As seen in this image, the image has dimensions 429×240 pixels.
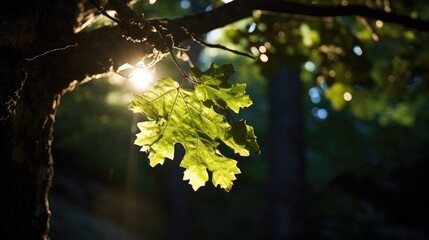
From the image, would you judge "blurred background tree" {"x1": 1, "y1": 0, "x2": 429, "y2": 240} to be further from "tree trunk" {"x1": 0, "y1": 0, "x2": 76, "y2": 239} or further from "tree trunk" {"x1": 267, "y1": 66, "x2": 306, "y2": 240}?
"tree trunk" {"x1": 0, "y1": 0, "x2": 76, "y2": 239}

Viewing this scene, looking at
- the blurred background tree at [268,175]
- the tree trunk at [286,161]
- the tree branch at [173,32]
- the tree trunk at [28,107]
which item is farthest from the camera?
the tree trunk at [286,161]

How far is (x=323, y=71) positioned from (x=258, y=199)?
11.3 meters

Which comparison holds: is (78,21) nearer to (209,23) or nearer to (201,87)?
(209,23)

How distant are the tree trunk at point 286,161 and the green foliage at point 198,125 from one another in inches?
320

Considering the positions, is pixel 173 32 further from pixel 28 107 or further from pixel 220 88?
pixel 28 107

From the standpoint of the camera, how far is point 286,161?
9.95m

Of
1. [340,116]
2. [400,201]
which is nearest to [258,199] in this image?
[400,201]

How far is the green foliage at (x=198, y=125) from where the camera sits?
1743mm

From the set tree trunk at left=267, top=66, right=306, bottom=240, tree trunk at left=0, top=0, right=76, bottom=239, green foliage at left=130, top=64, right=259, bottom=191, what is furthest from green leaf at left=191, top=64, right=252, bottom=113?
tree trunk at left=267, top=66, right=306, bottom=240

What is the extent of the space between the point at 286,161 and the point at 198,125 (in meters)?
8.42

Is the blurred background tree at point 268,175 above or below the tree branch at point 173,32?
above

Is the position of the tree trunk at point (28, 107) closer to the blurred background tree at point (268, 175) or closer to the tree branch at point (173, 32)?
the tree branch at point (173, 32)

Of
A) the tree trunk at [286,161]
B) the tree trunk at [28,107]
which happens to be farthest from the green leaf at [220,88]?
the tree trunk at [286,161]

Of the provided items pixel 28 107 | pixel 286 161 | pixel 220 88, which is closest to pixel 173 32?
pixel 220 88
